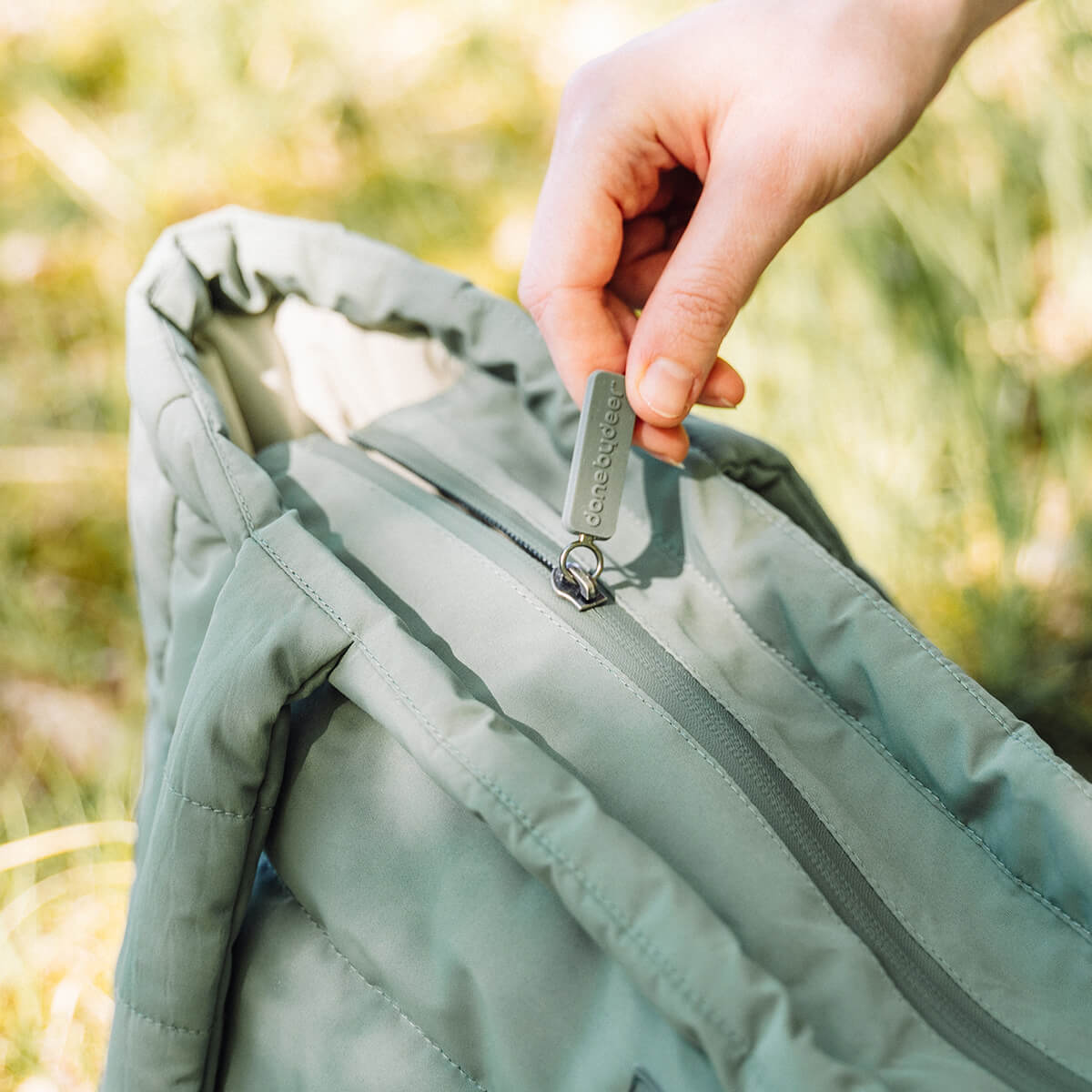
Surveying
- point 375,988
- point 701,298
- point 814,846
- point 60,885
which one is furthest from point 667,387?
point 60,885

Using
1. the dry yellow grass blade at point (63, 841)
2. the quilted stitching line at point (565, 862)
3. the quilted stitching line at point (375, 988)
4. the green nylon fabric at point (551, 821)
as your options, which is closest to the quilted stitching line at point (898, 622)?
the green nylon fabric at point (551, 821)

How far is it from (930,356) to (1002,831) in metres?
0.88

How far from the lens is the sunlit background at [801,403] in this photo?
1159mm

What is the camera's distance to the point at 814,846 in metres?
0.58

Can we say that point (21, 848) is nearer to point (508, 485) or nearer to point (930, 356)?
point (508, 485)

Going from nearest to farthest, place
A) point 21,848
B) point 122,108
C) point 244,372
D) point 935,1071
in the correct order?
point 935,1071 < point 244,372 < point 21,848 < point 122,108

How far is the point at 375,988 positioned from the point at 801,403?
3.32ft

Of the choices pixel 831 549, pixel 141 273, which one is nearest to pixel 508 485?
pixel 831 549

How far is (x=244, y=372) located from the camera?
869 millimetres

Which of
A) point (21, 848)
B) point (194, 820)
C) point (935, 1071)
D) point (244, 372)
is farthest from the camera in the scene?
point (21, 848)

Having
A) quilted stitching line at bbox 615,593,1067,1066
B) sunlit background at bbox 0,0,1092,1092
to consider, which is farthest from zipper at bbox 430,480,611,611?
sunlit background at bbox 0,0,1092,1092

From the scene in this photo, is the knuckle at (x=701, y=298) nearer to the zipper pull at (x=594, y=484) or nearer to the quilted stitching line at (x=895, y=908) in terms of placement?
the zipper pull at (x=594, y=484)

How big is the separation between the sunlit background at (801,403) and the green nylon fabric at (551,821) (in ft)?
1.66

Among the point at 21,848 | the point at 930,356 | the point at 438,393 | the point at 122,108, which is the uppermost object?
the point at 122,108
